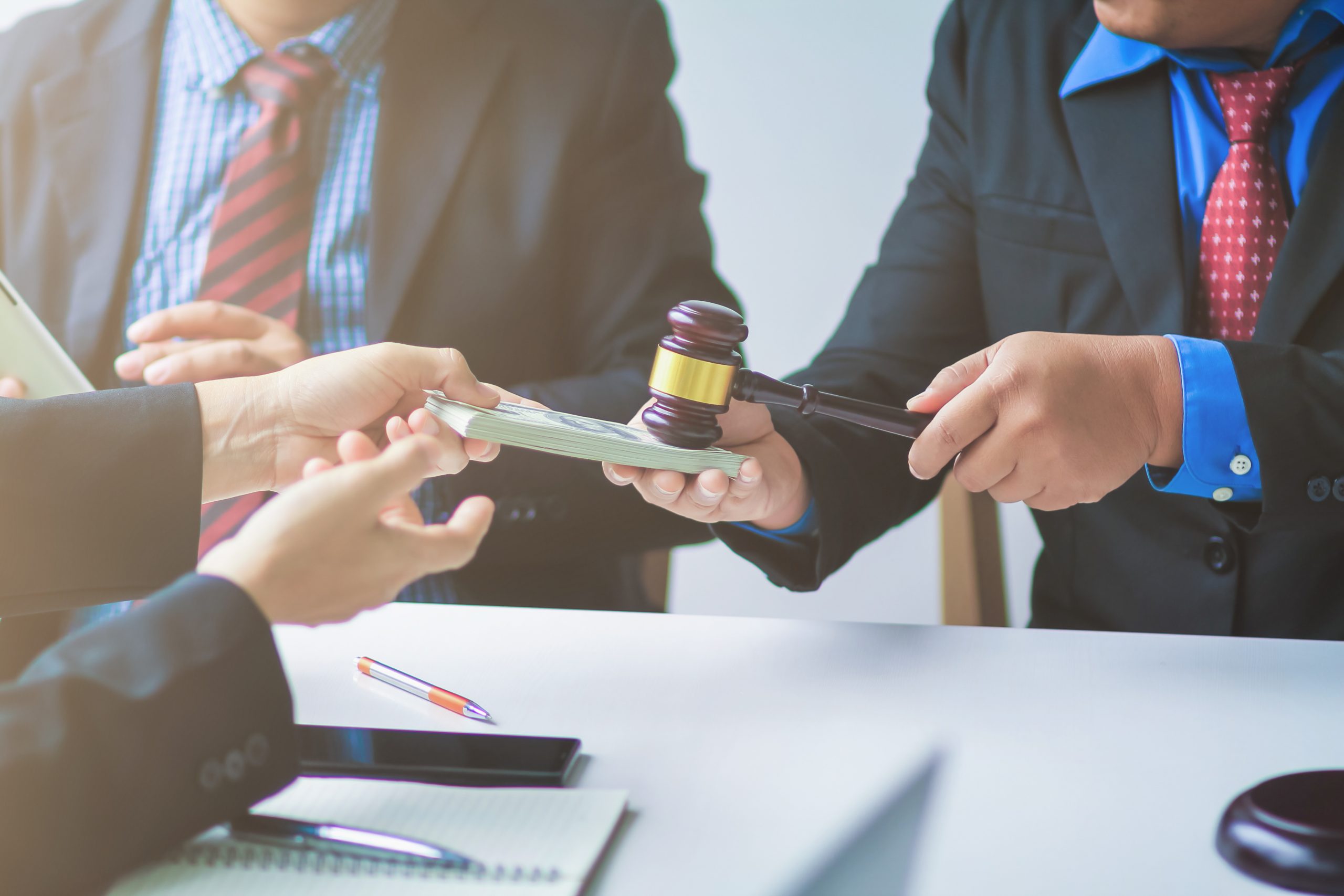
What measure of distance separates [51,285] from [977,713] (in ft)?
6.25

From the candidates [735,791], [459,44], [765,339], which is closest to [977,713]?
[735,791]

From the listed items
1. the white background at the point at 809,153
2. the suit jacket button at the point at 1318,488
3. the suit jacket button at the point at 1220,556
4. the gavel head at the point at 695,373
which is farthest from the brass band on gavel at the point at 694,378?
the white background at the point at 809,153

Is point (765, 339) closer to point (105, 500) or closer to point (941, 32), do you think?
point (941, 32)

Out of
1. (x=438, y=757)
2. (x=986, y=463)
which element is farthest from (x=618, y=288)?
(x=438, y=757)

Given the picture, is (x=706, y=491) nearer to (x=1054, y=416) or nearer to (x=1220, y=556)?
(x=1054, y=416)

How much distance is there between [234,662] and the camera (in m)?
0.62

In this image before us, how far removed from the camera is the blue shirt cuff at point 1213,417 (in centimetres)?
108

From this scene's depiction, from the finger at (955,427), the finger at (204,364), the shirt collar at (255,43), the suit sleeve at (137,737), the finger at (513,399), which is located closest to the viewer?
the suit sleeve at (137,737)

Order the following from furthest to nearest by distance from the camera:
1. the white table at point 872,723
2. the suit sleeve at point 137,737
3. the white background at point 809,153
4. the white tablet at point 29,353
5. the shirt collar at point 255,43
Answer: the white background at point 809,153
the shirt collar at point 255,43
the white tablet at point 29,353
the white table at point 872,723
the suit sleeve at point 137,737

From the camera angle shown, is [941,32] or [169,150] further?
[169,150]

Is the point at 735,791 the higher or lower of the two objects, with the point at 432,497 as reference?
higher

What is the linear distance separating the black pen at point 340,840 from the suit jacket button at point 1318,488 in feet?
3.22

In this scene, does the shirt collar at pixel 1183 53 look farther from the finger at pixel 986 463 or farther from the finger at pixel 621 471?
the finger at pixel 621 471

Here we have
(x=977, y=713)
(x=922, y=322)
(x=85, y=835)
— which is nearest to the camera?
(x=85, y=835)
